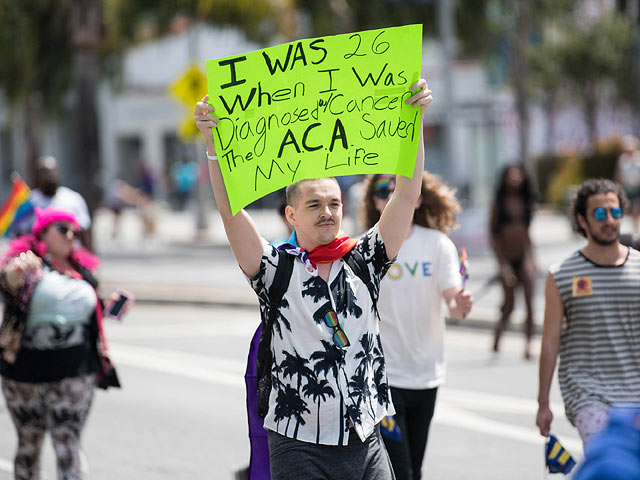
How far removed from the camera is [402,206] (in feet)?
13.3

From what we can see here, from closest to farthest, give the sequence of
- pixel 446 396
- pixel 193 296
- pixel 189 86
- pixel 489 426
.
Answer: pixel 489 426 < pixel 446 396 < pixel 193 296 < pixel 189 86

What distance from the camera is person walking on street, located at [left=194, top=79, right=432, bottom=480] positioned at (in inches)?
152

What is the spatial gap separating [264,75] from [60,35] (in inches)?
775

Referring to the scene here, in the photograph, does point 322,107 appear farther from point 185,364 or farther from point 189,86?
point 189,86

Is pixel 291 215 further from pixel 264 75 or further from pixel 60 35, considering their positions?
pixel 60 35

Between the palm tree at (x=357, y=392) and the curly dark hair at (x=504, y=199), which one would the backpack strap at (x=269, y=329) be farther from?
the curly dark hair at (x=504, y=199)

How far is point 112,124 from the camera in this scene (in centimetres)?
4841

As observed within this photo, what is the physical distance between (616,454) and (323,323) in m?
1.89

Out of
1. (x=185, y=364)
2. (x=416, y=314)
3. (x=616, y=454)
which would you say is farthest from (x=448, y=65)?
(x=616, y=454)

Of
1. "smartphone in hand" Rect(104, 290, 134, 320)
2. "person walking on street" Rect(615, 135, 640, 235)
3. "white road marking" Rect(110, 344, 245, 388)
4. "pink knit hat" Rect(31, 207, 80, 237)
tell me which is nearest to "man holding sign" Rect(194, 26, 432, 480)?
"pink knit hat" Rect(31, 207, 80, 237)

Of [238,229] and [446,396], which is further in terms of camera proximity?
[446,396]

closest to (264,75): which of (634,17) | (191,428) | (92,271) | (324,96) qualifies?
(324,96)

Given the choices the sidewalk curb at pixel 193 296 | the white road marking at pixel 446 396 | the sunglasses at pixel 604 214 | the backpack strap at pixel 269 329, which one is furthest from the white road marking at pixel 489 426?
the sidewalk curb at pixel 193 296

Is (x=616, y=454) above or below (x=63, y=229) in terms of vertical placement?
below
